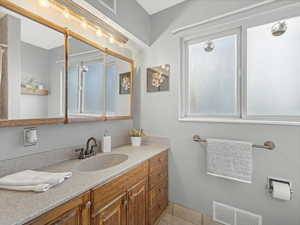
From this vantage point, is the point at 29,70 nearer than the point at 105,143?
Yes

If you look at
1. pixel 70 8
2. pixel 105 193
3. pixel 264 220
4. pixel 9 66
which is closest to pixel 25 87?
pixel 9 66

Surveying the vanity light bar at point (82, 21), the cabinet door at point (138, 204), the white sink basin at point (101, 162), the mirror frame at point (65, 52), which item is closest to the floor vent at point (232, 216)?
the cabinet door at point (138, 204)

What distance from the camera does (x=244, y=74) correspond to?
1.46 m

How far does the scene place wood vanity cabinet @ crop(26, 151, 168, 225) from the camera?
29.3 inches

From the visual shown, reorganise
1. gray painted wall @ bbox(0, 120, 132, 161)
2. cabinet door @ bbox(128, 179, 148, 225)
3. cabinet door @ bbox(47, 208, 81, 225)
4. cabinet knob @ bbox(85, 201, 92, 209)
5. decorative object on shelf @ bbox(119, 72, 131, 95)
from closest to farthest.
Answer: cabinet door @ bbox(47, 208, 81, 225) < cabinet knob @ bbox(85, 201, 92, 209) < gray painted wall @ bbox(0, 120, 132, 161) < cabinet door @ bbox(128, 179, 148, 225) < decorative object on shelf @ bbox(119, 72, 131, 95)

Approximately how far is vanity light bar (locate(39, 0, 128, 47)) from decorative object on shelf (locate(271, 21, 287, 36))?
1.48 m

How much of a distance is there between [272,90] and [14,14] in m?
2.12

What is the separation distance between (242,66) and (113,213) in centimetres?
172

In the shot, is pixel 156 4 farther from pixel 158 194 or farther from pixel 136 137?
pixel 158 194

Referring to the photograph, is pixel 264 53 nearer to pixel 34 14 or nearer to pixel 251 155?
pixel 251 155

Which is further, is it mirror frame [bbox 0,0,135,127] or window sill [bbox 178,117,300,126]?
window sill [bbox 178,117,300,126]

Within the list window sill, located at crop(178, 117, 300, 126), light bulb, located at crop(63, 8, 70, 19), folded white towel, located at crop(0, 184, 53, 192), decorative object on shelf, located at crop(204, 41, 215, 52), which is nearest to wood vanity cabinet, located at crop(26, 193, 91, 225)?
folded white towel, located at crop(0, 184, 53, 192)

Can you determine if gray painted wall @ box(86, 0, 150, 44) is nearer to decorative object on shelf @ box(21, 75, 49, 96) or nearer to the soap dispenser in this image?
decorative object on shelf @ box(21, 75, 49, 96)

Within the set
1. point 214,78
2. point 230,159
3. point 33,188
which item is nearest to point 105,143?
point 33,188
